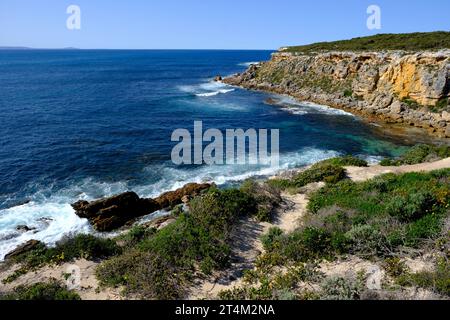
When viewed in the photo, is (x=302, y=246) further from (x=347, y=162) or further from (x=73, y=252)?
(x=347, y=162)

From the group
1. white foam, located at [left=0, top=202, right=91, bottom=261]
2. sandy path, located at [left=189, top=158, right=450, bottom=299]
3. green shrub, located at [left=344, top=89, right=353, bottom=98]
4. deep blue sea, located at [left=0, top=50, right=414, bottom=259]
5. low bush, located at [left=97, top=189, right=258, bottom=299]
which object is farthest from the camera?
green shrub, located at [left=344, top=89, right=353, bottom=98]

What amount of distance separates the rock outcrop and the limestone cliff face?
32655 mm

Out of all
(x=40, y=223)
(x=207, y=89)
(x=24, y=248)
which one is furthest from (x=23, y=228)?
(x=207, y=89)

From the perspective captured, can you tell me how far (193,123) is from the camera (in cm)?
4741

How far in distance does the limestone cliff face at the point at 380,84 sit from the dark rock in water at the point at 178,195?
2982 cm

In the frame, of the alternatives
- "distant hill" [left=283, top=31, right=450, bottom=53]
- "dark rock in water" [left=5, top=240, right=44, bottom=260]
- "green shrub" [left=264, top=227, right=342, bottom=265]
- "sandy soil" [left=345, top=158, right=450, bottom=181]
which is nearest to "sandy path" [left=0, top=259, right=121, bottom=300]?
"dark rock in water" [left=5, top=240, right=44, bottom=260]

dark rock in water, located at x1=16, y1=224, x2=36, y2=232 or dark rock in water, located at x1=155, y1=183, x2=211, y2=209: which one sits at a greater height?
dark rock in water, located at x1=155, y1=183, x2=211, y2=209

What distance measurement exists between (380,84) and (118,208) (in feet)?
141

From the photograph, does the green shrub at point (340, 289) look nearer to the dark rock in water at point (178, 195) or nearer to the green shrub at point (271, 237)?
the green shrub at point (271, 237)

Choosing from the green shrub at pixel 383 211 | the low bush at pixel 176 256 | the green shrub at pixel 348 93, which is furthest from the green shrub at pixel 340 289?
Answer: the green shrub at pixel 348 93

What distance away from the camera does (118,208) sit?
22.4m

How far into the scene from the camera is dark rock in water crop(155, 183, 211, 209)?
78.1 feet

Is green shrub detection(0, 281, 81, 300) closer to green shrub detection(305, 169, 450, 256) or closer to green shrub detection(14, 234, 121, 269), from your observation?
green shrub detection(14, 234, 121, 269)
